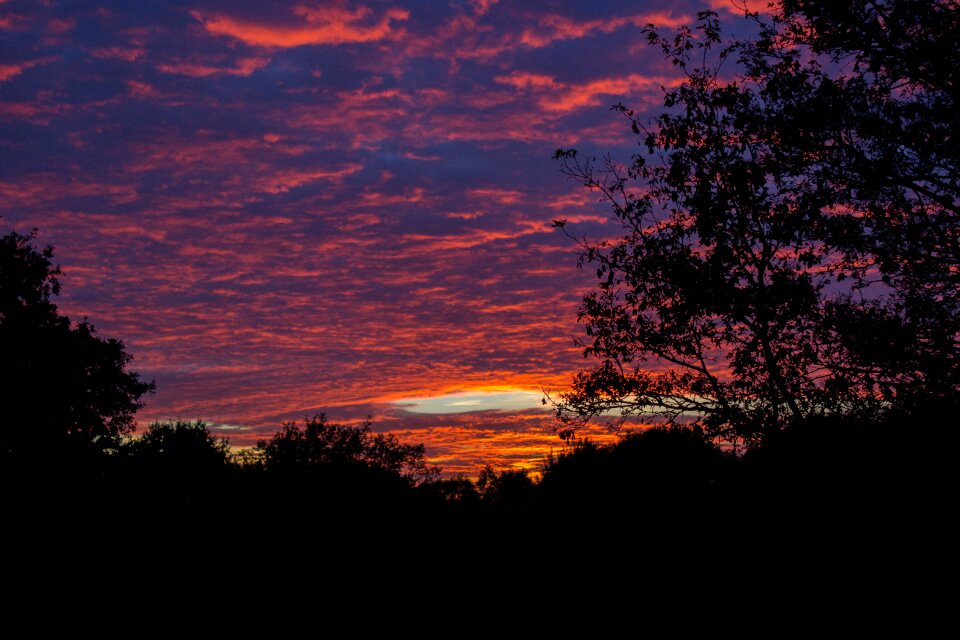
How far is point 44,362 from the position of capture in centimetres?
4059

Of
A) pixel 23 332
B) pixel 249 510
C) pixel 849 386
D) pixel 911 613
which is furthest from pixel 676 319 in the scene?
pixel 23 332

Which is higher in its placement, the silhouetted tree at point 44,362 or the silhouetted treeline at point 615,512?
the silhouetted tree at point 44,362

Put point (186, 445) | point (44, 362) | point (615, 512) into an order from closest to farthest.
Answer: point (615, 512), point (44, 362), point (186, 445)

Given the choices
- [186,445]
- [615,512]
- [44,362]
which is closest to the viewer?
[615,512]

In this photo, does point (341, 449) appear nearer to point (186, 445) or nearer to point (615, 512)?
point (186, 445)

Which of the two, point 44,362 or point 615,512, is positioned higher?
point 44,362

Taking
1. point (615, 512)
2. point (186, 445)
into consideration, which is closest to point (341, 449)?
point (186, 445)

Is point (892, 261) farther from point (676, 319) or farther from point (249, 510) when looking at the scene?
point (249, 510)

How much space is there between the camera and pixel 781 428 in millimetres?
15023

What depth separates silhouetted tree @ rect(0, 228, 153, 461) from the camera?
39.5 m

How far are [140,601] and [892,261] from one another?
17007mm

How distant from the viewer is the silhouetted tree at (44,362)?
3953 cm

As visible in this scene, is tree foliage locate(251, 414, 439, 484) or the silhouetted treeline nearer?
the silhouetted treeline

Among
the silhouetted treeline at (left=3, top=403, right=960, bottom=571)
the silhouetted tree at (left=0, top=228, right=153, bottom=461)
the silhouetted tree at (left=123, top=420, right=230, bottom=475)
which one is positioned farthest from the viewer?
the silhouetted tree at (left=123, top=420, right=230, bottom=475)
